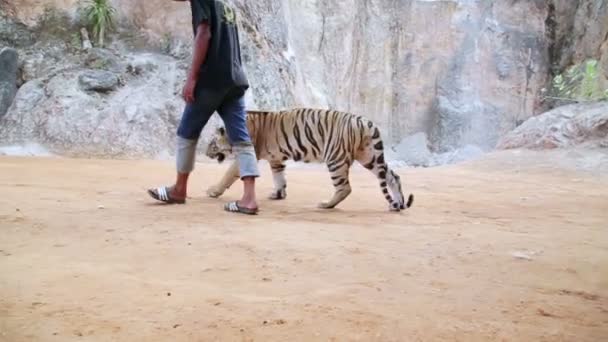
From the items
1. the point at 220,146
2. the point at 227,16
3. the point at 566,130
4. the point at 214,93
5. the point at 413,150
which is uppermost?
the point at 227,16

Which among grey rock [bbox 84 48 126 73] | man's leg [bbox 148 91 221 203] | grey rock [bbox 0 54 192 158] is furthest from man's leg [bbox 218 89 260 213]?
grey rock [bbox 84 48 126 73]

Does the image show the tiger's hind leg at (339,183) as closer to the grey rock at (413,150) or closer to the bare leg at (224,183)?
the bare leg at (224,183)

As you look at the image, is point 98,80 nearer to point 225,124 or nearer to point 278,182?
point 278,182

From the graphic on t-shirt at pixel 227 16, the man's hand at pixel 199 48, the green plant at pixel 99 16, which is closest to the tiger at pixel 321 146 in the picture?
the man's hand at pixel 199 48

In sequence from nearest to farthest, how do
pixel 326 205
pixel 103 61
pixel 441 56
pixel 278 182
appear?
pixel 326 205, pixel 278 182, pixel 103 61, pixel 441 56

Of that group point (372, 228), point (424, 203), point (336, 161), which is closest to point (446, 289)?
point (372, 228)

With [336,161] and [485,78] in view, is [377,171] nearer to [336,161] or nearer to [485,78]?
[336,161]

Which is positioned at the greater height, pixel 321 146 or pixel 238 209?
pixel 321 146

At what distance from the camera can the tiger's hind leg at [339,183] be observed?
495 centimetres

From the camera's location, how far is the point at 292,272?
2482mm

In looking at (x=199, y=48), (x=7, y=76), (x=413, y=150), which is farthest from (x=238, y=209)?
(x=413, y=150)

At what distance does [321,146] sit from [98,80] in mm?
8409

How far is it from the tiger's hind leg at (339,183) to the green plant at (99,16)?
9599 millimetres

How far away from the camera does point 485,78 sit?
21828 millimetres
